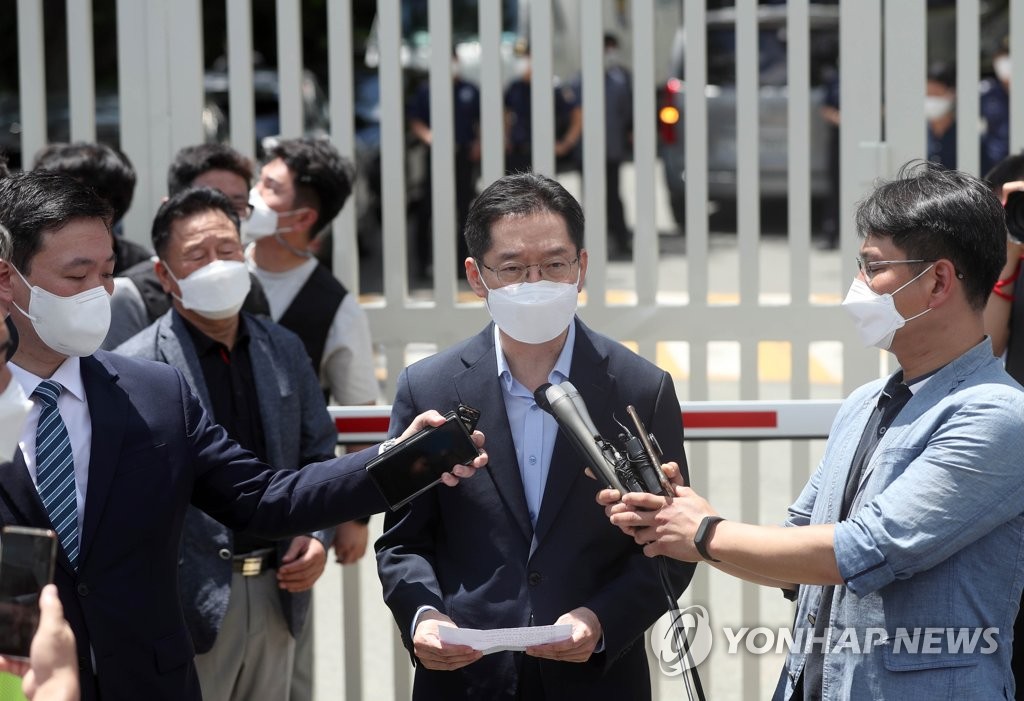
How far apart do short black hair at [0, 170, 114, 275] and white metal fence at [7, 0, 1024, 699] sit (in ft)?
5.68

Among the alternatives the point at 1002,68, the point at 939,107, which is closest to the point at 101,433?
the point at 939,107

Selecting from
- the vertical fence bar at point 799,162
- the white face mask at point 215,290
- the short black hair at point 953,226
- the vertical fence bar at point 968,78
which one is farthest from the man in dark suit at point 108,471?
the vertical fence bar at point 968,78

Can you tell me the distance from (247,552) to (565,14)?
19.8 feet

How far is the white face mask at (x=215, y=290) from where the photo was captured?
3871 millimetres

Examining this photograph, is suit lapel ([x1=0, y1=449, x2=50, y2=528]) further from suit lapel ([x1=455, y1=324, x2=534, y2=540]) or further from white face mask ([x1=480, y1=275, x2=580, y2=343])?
white face mask ([x1=480, y1=275, x2=580, y2=343])

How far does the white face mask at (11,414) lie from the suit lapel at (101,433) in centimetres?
34

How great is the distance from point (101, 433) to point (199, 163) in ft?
6.06

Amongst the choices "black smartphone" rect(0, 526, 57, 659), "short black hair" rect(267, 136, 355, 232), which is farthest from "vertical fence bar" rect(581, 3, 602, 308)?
"black smartphone" rect(0, 526, 57, 659)

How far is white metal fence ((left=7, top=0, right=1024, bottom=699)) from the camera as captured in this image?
4.57m

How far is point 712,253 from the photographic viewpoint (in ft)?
45.1

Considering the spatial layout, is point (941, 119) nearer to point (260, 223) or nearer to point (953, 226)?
point (260, 223)

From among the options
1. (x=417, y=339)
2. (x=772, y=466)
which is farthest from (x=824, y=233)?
(x=417, y=339)

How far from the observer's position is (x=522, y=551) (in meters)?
3.06

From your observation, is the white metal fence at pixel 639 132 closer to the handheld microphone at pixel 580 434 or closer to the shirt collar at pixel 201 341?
the shirt collar at pixel 201 341
